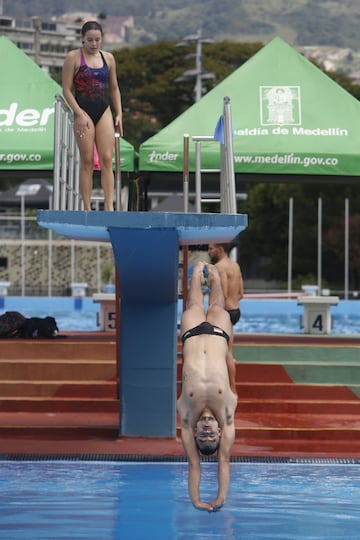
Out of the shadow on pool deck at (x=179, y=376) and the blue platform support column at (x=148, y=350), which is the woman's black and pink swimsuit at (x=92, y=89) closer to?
the blue platform support column at (x=148, y=350)

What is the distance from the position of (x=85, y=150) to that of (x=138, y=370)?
8.16ft

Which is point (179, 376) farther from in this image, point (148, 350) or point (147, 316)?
point (147, 316)

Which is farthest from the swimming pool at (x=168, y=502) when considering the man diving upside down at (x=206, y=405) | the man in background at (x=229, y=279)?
the man in background at (x=229, y=279)

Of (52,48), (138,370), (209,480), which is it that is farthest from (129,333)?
(52,48)

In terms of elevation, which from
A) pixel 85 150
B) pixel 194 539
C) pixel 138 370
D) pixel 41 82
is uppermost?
pixel 41 82

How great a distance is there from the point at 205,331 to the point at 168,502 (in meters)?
2.04

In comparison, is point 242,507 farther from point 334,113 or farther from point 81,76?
point 334,113

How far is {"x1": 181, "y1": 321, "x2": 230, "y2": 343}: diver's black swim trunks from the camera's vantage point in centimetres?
840

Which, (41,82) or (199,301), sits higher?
(41,82)

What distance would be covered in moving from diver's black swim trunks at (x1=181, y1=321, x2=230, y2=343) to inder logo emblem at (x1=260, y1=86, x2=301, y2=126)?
7663mm

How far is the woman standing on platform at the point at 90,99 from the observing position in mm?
10844

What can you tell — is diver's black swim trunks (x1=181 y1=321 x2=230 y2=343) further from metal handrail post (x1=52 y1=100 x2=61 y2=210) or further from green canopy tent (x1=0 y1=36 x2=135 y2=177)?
green canopy tent (x1=0 y1=36 x2=135 y2=177)

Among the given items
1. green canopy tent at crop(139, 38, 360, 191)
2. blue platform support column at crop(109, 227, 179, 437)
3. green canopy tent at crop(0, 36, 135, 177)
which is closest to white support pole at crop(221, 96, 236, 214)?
blue platform support column at crop(109, 227, 179, 437)

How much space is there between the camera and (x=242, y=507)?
31.4ft
